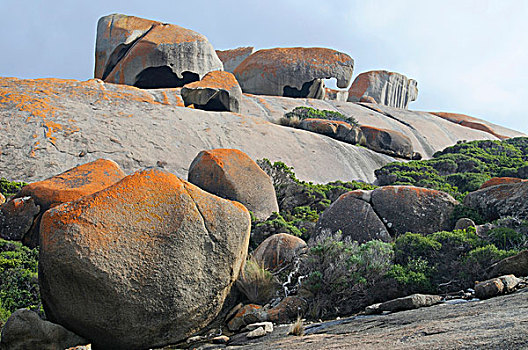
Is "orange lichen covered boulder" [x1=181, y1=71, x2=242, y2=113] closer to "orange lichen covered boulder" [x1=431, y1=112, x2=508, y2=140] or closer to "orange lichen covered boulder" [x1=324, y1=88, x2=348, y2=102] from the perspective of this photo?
"orange lichen covered boulder" [x1=431, y1=112, x2=508, y2=140]

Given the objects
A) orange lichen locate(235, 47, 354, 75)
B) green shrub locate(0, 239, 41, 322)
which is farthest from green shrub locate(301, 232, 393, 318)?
orange lichen locate(235, 47, 354, 75)

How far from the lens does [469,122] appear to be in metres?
37.7

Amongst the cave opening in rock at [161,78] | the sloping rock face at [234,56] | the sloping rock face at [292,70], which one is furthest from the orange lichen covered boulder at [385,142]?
the sloping rock face at [234,56]

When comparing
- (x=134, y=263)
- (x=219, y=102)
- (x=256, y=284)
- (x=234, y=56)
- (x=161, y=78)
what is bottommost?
(x=256, y=284)

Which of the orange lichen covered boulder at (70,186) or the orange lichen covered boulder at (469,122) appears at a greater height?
the orange lichen covered boulder at (469,122)

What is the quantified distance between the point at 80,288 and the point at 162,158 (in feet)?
35.7

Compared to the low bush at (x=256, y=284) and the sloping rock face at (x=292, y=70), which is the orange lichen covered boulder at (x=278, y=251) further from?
the sloping rock face at (x=292, y=70)

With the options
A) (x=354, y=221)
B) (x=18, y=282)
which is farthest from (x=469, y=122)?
(x=18, y=282)

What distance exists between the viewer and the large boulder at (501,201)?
8766 mm

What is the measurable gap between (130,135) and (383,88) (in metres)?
31.9

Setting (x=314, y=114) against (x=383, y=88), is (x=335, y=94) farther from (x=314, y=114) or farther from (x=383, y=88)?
(x=314, y=114)

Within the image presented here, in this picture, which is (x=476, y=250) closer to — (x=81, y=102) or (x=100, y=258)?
(x=100, y=258)

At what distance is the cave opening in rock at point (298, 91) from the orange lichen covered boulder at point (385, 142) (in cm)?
1016

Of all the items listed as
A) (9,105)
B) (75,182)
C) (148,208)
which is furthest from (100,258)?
(9,105)
